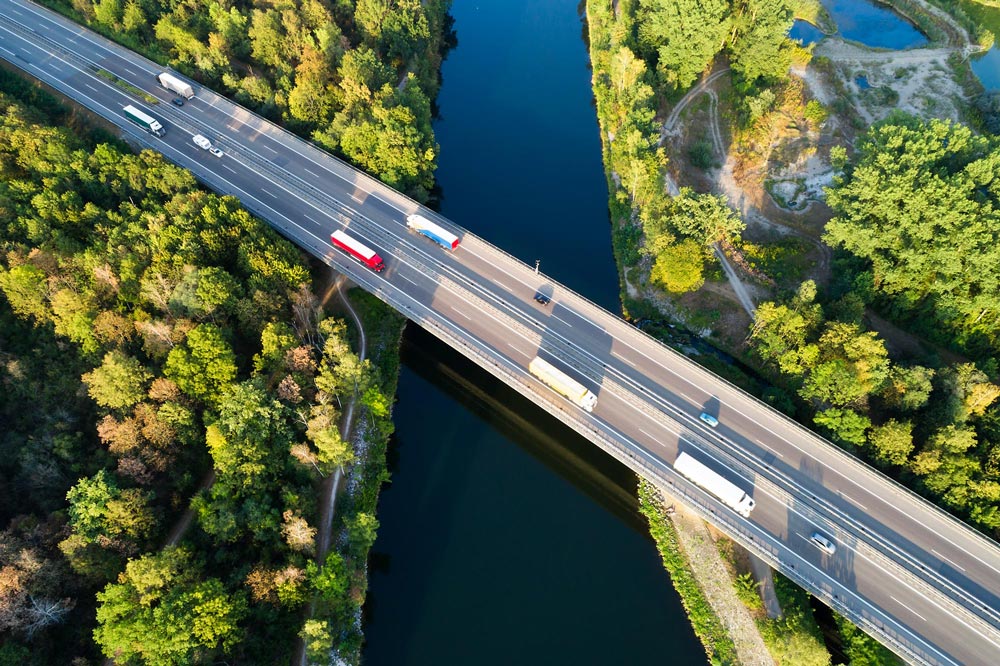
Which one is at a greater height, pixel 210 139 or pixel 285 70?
pixel 285 70

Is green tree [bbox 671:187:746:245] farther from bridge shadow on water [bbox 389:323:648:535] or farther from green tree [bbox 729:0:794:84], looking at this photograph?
green tree [bbox 729:0:794:84]

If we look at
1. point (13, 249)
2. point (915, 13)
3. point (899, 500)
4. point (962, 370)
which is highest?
point (915, 13)

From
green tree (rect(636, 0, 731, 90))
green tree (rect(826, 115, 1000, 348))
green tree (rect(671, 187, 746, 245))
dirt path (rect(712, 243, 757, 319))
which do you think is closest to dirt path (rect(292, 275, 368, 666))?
green tree (rect(671, 187, 746, 245))

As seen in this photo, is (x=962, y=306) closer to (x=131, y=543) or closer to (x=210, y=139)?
(x=131, y=543)

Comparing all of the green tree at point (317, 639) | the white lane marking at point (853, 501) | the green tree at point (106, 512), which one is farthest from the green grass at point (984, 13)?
the green tree at point (106, 512)

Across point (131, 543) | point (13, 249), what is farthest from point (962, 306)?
point (13, 249)

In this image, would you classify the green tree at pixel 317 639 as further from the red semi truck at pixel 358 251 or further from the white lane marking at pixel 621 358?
the red semi truck at pixel 358 251

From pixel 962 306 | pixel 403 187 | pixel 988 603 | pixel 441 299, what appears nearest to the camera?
pixel 988 603
